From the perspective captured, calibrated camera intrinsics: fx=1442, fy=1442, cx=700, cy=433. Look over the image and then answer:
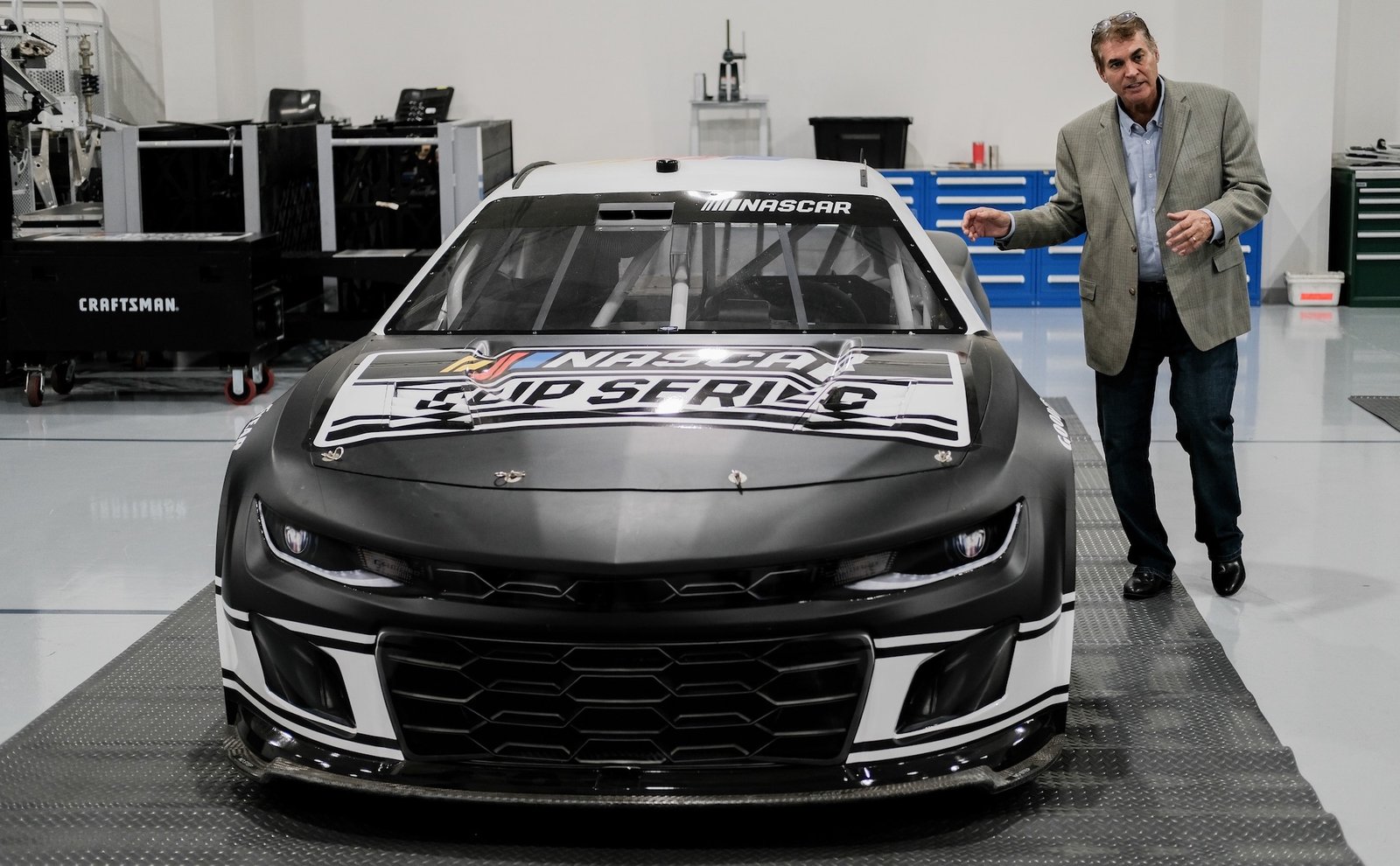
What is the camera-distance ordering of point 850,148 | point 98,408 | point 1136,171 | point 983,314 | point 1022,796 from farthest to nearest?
point 850,148, point 98,408, point 1136,171, point 983,314, point 1022,796

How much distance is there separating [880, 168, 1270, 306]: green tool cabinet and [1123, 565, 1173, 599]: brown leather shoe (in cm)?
616

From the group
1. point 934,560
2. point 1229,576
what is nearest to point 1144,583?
point 1229,576

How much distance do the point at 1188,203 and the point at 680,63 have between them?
7.38 metres

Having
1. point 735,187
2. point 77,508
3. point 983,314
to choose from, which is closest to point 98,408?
point 77,508

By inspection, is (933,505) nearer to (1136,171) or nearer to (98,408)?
(1136,171)

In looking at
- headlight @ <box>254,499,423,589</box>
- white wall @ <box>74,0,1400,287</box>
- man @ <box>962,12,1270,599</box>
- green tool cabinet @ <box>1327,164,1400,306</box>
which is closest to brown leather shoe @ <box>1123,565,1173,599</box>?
man @ <box>962,12,1270,599</box>

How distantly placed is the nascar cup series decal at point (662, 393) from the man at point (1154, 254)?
3.08 feet

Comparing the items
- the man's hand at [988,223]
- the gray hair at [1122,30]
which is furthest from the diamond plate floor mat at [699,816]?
the gray hair at [1122,30]

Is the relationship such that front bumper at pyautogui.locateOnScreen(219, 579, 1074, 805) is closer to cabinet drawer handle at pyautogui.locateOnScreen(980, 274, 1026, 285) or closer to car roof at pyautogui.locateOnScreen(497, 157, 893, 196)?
car roof at pyautogui.locateOnScreen(497, 157, 893, 196)

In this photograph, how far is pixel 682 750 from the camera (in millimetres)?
2100

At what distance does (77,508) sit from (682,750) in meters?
3.22

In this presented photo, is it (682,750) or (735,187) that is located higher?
(735,187)

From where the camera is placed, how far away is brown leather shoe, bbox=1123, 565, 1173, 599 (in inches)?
140

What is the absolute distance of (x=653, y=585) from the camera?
2.06 m
